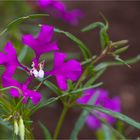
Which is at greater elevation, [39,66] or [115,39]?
[115,39]

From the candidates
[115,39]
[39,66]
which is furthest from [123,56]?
[39,66]

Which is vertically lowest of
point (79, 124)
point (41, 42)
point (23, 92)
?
point (79, 124)

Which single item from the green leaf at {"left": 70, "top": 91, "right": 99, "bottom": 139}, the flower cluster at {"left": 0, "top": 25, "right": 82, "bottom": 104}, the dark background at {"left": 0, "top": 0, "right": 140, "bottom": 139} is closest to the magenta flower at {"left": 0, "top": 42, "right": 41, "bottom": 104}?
the flower cluster at {"left": 0, "top": 25, "right": 82, "bottom": 104}

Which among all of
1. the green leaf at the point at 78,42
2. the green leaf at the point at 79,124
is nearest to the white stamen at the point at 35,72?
the green leaf at the point at 78,42

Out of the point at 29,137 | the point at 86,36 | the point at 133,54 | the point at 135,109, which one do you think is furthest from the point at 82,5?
the point at 29,137

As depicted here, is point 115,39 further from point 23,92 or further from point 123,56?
point 23,92

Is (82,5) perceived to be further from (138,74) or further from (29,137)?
(29,137)

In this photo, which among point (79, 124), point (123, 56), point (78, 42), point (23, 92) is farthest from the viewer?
point (123, 56)

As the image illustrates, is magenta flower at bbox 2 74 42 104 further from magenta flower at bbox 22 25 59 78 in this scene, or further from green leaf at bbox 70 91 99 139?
green leaf at bbox 70 91 99 139
